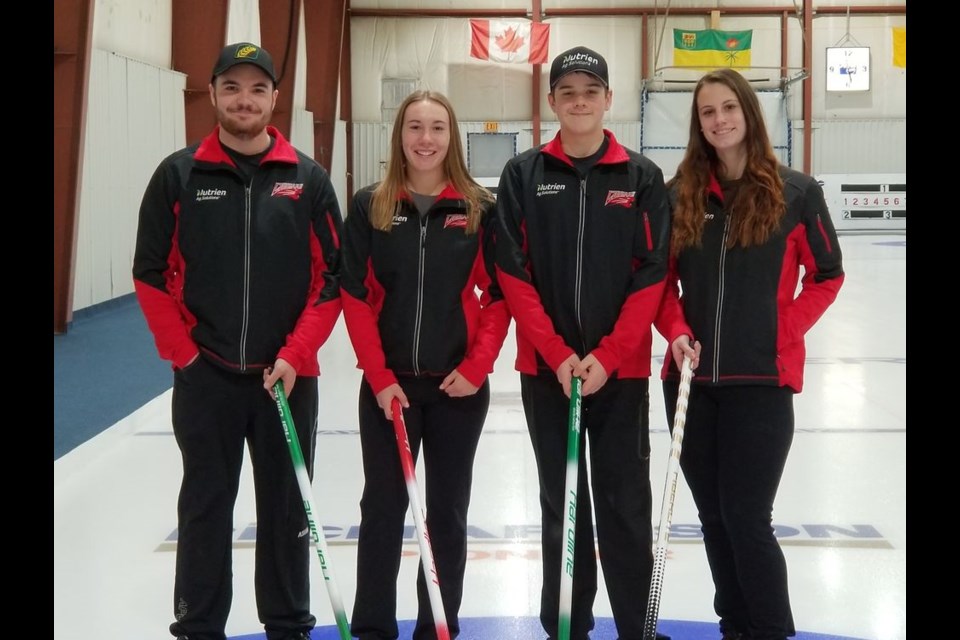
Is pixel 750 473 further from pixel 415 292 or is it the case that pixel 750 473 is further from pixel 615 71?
pixel 615 71

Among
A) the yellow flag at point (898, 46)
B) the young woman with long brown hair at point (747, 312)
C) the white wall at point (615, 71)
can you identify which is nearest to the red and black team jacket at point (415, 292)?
the young woman with long brown hair at point (747, 312)

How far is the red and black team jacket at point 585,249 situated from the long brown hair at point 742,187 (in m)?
0.06

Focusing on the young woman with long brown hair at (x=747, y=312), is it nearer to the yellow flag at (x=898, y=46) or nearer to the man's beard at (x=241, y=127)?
the man's beard at (x=241, y=127)

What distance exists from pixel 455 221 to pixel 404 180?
175 millimetres

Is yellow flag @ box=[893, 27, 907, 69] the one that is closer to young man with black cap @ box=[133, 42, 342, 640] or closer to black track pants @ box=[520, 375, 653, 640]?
black track pants @ box=[520, 375, 653, 640]

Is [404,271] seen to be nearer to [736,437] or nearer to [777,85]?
[736,437]

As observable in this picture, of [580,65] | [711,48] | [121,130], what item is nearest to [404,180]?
[580,65]

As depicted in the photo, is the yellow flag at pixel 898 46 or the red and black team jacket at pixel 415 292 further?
the yellow flag at pixel 898 46

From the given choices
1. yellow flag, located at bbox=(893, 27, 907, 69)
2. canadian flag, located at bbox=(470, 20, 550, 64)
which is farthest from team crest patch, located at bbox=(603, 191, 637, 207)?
yellow flag, located at bbox=(893, 27, 907, 69)

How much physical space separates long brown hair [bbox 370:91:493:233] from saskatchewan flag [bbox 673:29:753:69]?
17.5 m

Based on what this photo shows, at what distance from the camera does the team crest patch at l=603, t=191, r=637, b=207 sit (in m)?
2.50

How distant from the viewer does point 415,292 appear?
253cm

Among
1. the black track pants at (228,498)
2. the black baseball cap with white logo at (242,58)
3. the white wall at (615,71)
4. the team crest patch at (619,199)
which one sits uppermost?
the white wall at (615,71)

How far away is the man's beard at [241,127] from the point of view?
2508 millimetres
